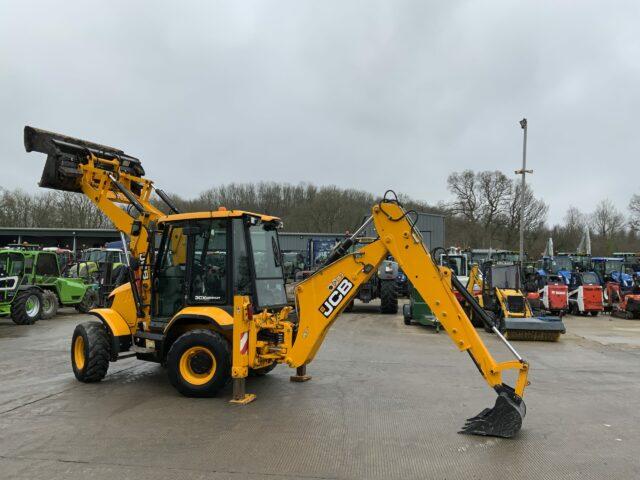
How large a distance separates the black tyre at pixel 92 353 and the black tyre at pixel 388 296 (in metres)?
12.4

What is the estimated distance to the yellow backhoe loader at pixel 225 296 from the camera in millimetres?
6087

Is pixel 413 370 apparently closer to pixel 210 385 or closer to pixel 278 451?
pixel 210 385

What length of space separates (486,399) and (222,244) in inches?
162

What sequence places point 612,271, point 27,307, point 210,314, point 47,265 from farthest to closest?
1. point 612,271
2. point 47,265
3. point 27,307
4. point 210,314

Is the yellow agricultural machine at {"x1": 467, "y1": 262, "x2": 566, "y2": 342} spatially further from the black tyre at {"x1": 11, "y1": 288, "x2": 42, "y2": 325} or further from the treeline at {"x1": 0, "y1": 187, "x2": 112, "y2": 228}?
the treeline at {"x1": 0, "y1": 187, "x2": 112, "y2": 228}

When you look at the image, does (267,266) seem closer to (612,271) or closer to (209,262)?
(209,262)

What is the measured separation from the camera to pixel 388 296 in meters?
18.9

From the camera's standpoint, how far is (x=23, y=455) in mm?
4910

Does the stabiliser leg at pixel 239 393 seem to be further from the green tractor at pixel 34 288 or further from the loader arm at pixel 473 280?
the green tractor at pixel 34 288

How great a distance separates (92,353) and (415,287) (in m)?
4.77

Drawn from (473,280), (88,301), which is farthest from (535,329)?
(88,301)

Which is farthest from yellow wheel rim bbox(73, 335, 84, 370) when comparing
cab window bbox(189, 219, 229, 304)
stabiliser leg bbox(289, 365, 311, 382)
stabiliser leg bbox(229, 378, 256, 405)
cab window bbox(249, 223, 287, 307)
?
stabiliser leg bbox(289, 365, 311, 382)

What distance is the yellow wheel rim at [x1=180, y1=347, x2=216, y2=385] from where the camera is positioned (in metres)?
6.88

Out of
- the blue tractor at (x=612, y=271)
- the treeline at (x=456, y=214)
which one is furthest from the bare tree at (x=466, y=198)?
the blue tractor at (x=612, y=271)
